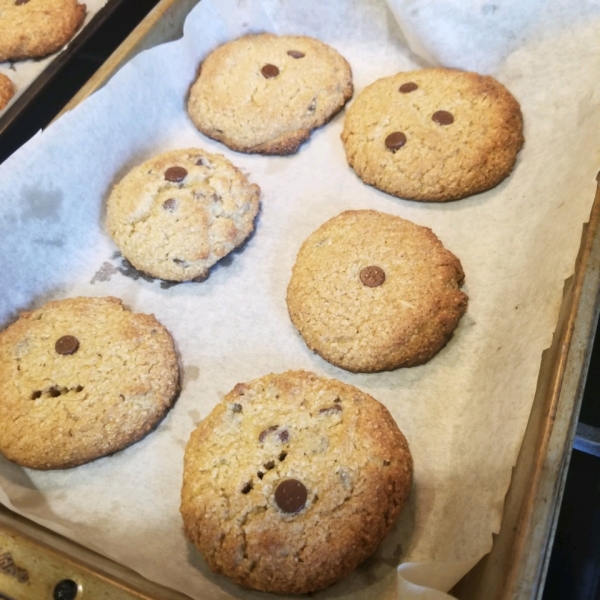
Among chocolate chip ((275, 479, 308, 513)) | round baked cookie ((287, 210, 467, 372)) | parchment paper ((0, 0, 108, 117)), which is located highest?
parchment paper ((0, 0, 108, 117))

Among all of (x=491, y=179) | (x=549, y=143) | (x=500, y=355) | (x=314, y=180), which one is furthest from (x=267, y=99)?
(x=500, y=355)

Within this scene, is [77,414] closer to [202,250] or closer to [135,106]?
[202,250]

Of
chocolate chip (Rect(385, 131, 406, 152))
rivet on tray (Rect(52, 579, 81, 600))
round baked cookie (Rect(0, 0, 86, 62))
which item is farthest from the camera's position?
round baked cookie (Rect(0, 0, 86, 62))

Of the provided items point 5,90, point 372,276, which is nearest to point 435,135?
point 372,276

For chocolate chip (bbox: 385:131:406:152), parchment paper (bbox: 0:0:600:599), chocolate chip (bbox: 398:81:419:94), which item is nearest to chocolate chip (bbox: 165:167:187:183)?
parchment paper (bbox: 0:0:600:599)

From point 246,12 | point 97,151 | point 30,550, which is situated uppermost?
point 246,12

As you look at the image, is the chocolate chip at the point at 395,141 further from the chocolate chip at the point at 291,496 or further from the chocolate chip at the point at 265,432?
the chocolate chip at the point at 291,496

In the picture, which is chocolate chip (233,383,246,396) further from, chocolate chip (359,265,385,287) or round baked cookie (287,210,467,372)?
chocolate chip (359,265,385,287)
